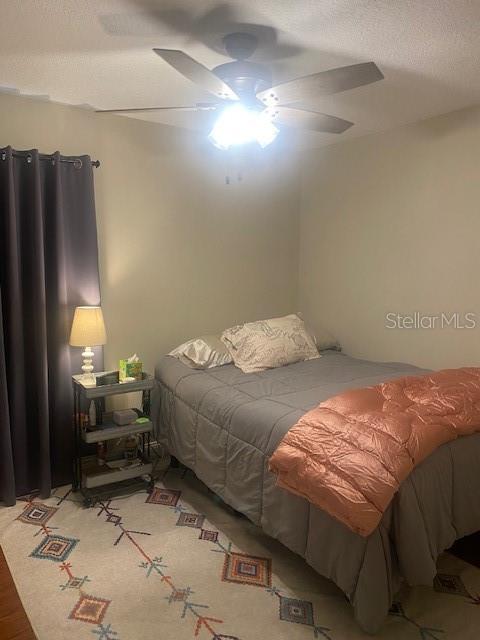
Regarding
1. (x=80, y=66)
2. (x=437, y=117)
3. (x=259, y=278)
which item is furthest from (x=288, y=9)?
(x=259, y=278)

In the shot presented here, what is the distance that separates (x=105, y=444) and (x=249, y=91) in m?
2.25

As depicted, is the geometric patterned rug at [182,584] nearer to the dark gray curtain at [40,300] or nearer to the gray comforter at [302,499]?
the gray comforter at [302,499]

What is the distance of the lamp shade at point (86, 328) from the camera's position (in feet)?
9.25

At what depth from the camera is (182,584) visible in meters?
2.10

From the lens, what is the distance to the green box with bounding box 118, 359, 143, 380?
9.58 feet

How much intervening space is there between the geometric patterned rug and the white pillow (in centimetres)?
91

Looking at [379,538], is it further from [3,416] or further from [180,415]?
[3,416]

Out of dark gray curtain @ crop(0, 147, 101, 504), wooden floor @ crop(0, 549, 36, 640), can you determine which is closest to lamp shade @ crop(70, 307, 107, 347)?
dark gray curtain @ crop(0, 147, 101, 504)

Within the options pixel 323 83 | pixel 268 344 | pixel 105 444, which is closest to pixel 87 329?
pixel 105 444

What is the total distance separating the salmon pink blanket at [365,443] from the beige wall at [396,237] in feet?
3.42

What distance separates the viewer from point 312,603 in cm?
199

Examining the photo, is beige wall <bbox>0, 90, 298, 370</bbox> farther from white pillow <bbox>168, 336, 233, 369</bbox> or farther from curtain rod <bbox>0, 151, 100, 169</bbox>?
white pillow <bbox>168, 336, 233, 369</bbox>

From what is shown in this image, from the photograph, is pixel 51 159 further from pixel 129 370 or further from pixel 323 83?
pixel 323 83

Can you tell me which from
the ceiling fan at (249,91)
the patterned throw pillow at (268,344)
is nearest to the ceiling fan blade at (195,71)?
the ceiling fan at (249,91)
